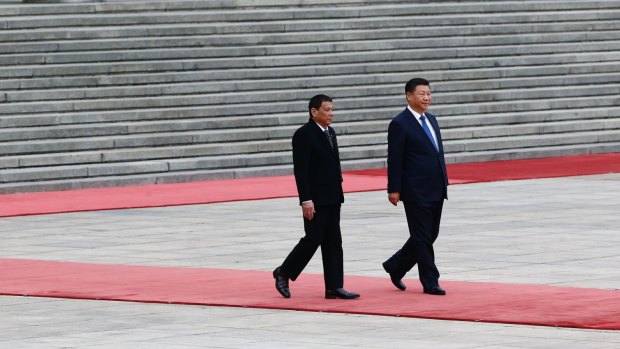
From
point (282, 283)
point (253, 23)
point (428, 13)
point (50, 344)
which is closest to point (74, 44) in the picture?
point (253, 23)

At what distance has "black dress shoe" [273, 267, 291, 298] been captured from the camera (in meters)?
13.5

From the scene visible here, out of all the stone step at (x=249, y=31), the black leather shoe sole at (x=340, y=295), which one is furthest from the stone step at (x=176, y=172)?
the black leather shoe sole at (x=340, y=295)

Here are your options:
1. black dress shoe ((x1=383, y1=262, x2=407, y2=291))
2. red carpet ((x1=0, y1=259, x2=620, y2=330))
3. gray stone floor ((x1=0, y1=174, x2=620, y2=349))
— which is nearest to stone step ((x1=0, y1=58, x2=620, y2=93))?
gray stone floor ((x1=0, y1=174, x2=620, y2=349))

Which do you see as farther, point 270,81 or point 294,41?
point 294,41

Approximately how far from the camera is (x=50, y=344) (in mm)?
11195

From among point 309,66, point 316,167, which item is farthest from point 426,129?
point 309,66

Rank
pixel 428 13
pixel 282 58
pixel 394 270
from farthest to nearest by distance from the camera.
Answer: pixel 428 13
pixel 282 58
pixel 394 270

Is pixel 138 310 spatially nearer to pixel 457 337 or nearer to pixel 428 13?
pixel 457 337

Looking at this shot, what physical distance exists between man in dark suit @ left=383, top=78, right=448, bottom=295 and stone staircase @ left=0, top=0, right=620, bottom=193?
39.7 ft

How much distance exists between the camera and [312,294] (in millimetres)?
13750

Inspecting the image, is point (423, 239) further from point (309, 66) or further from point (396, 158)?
point (309, 66)

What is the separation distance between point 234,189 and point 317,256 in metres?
8.08

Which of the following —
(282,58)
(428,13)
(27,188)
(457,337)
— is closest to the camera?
(457,337)

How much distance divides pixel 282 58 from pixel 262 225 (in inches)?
404
